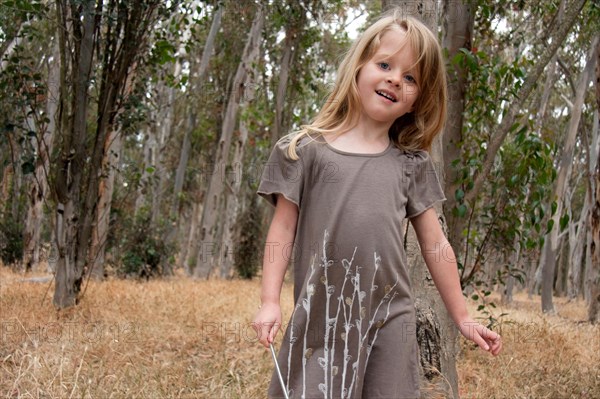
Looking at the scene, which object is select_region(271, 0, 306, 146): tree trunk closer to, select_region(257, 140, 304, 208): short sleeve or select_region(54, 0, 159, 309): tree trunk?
select_region(54, 0, 159, 309): tree trunk

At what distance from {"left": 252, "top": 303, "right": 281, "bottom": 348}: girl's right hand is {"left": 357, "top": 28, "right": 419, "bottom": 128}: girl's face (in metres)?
0.65

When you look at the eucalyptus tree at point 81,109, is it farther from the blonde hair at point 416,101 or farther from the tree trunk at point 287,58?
the tree trunk at point 287,58

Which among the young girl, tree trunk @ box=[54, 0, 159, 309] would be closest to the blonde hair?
the young girl

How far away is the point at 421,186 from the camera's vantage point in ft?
6.46

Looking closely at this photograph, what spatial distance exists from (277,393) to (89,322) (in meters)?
3.12

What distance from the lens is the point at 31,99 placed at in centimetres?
496

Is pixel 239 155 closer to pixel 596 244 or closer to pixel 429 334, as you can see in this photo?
pixel 596 244

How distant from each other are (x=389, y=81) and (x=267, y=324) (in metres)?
0.79

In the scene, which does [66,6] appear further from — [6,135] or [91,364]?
[91,364]

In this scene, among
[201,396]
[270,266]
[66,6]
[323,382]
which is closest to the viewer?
[323,382]

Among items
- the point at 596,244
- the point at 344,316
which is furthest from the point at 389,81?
the point at 596,244

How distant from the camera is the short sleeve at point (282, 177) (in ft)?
6.02

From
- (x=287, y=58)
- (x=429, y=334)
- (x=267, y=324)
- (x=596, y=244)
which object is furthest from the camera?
(x=287, y=58)

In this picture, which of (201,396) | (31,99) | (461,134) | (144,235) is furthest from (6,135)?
(144,235)
